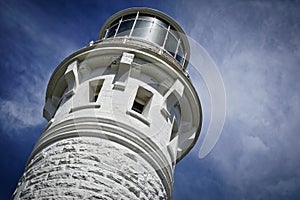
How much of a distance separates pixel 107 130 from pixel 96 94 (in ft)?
8.77

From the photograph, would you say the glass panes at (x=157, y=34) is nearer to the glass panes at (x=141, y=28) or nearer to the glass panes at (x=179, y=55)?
the glass panes at (x=141, y=28)

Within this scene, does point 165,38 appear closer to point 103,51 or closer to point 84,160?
point 103,51

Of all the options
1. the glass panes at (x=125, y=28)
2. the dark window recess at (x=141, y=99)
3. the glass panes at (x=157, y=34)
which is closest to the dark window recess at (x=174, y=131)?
the dark window recess at (x=141, y=99)

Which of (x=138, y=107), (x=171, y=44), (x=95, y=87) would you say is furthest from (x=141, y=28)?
(x=138, y=107)

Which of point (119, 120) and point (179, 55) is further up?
point (179, 55)

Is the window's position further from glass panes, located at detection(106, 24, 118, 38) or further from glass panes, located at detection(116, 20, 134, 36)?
glass panes, located at detection(106, 24, 118, 38)

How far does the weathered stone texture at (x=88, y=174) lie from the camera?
10039 mm

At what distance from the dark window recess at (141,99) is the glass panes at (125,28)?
Result: 4.37 metres

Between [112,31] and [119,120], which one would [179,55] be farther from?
[119,120]

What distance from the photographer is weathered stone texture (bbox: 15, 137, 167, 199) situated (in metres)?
10.0

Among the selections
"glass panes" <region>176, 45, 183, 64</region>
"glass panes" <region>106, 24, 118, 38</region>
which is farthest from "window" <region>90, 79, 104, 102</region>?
"glass panes" <region>176, 45, 183, 64</region>

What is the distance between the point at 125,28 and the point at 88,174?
925cm

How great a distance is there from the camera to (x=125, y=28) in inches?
704

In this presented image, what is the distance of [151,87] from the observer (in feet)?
46.8
